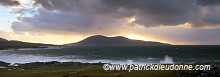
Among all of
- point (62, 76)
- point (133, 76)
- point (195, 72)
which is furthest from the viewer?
point (62, 76)

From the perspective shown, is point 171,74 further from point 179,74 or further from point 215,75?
point 215,75

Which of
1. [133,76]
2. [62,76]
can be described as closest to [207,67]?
[133,76]

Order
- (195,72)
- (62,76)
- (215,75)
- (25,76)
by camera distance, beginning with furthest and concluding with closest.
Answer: (25,76), (62,76), (195,72), (215,75)

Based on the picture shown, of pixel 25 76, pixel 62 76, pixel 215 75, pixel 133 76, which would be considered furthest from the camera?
pixel 25 76

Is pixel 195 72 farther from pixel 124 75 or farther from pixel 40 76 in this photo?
pixel 40 76

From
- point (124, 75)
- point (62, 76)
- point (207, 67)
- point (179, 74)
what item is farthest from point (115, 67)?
point (207, 67)

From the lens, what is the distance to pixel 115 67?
32219 mm

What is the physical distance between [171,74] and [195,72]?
8.87 ft

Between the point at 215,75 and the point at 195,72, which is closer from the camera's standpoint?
the point at 215,75

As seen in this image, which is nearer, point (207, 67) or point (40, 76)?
point (207, 67)

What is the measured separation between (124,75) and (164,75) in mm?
5246

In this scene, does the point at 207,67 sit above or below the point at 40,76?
above

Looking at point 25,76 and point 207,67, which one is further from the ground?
point 207,67

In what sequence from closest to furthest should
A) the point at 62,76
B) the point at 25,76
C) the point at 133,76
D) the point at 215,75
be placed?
the point at 215,75, the point at 133,76, the point at 62,76, the point at 25,76
